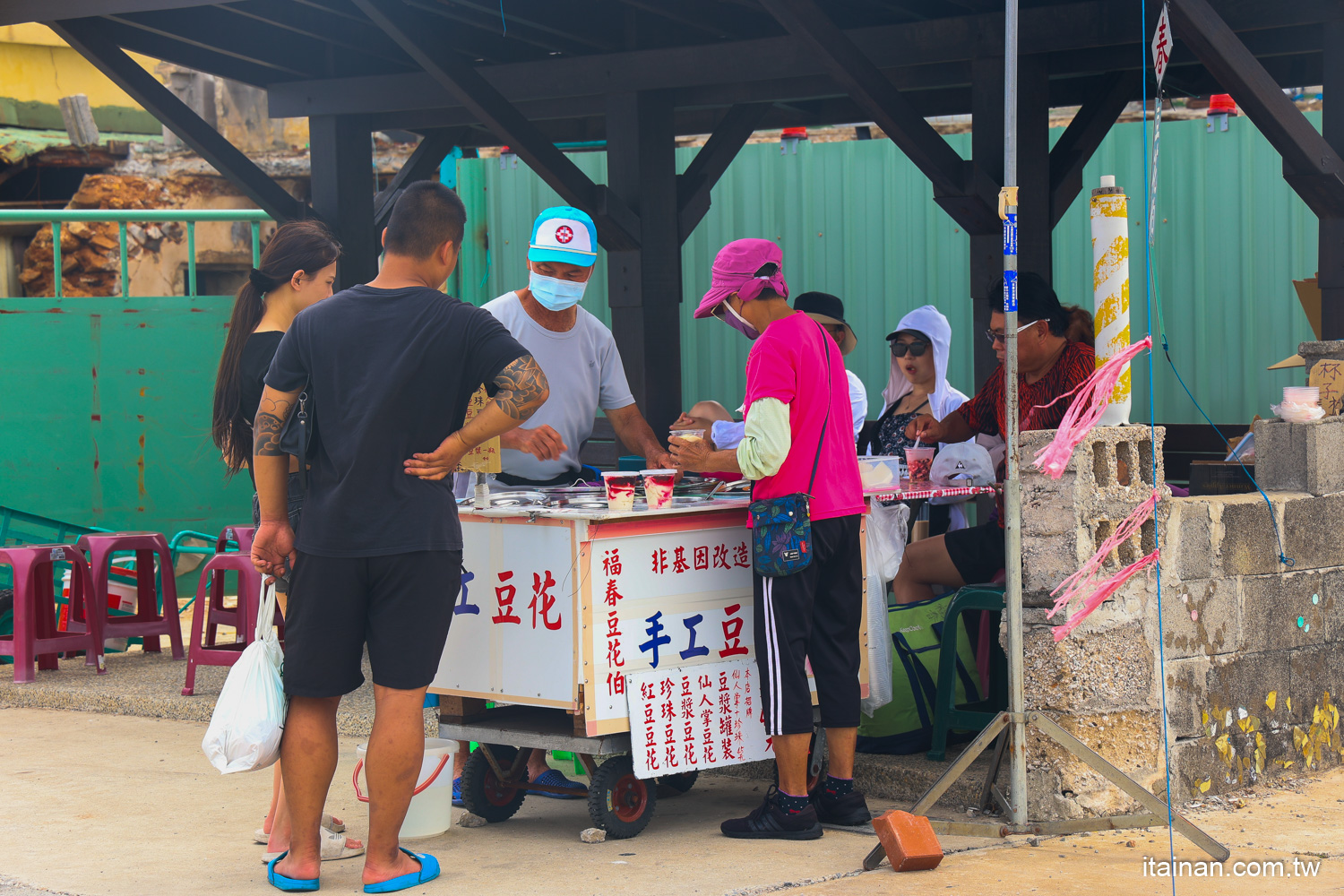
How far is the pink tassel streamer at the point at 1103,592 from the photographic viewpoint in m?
4.07

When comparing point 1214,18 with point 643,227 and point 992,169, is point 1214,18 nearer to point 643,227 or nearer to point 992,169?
point 992,169

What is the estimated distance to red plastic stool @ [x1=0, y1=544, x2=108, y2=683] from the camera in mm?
6457

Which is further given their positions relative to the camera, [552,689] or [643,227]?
[643,227]

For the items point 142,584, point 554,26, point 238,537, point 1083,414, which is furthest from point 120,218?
point 1083,414

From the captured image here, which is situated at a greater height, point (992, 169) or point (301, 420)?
point (992, 169)

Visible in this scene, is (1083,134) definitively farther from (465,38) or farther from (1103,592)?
(1103,592)

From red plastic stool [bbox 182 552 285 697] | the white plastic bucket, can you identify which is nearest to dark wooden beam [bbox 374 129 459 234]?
red plastic stool [bbox 182 552 285 697]

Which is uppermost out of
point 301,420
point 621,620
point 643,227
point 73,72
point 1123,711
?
point 73,72

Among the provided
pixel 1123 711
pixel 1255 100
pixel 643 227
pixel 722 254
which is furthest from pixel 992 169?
pixel 1123 711

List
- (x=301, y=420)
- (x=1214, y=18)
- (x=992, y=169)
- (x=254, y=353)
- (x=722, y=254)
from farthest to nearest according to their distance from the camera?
1. (x=992, y=169)
2. (x=1214, y=18)
3. (x=722, y=254)
4. (x=254, y=353)
5. (x=301, y=420)

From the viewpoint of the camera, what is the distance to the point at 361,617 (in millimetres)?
3588

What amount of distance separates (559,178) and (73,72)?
1234 centimetres

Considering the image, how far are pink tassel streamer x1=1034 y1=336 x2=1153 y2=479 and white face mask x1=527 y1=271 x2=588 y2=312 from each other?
1.62 m

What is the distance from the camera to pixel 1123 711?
4.18m
